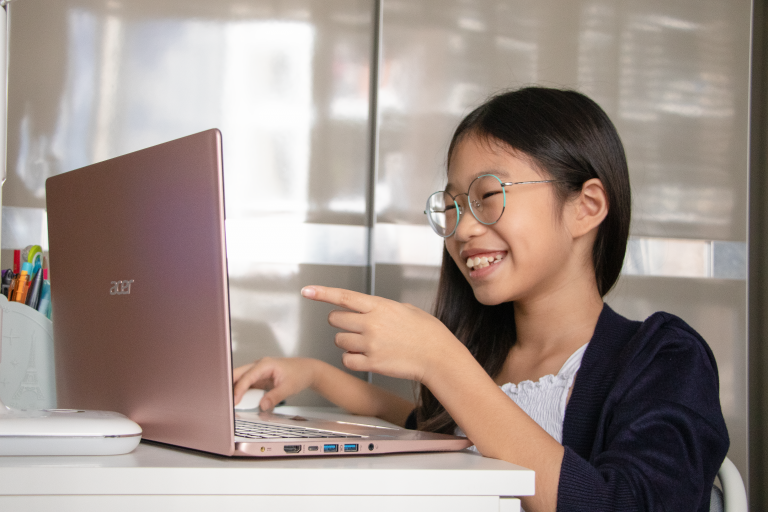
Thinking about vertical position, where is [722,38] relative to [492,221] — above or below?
above

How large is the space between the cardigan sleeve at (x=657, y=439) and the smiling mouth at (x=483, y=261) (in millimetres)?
250

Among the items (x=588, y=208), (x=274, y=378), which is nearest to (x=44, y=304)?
(x=274, y=378)

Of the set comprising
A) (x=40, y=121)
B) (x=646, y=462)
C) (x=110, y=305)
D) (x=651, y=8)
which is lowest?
(x=646, y=462)

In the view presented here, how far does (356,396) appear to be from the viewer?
3.86 ft

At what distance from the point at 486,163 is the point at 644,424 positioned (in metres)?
0.43

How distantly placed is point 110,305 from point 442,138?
3.29ft

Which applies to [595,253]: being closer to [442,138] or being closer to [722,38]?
[442,138]

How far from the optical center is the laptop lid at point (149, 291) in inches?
21.1

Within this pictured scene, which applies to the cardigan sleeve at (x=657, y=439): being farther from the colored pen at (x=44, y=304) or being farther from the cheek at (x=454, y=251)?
the colored pen at (x=44, y=304)

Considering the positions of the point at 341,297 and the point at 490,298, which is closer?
the point at 341,297

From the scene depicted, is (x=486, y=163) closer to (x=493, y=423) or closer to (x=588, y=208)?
(x=588, y=208)

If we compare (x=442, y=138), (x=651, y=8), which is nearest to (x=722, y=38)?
(x=651, y=8)

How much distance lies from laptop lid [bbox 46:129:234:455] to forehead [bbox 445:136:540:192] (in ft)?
1.68

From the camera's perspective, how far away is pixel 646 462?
68cm
